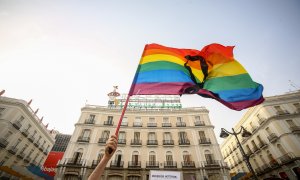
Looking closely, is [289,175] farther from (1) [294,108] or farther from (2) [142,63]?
(2) [142,63]

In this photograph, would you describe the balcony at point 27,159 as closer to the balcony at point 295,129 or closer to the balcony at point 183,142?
the balcony at point 183,142

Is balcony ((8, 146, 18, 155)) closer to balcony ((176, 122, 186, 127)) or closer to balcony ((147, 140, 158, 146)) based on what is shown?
balcony ((147, 140, 158, 146))

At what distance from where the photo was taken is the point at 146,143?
26922 millimetres

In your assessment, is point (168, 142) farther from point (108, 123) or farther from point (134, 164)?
point (108, 123)

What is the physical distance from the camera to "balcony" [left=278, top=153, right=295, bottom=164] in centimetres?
2343

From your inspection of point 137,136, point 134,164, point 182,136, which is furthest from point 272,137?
point 134,164

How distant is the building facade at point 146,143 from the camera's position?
23719 millimetres

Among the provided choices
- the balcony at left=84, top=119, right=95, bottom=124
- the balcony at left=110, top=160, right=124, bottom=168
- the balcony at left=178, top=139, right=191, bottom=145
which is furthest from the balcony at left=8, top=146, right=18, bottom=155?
the balcony at left=178, top=139, right=191, bottom=145

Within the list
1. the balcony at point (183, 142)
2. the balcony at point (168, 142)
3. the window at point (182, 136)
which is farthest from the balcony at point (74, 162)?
the window at point (182, 136)

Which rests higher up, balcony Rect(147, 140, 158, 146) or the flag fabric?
balcony Rect(147, 140, 158, 146)

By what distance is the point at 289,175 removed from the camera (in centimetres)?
2356

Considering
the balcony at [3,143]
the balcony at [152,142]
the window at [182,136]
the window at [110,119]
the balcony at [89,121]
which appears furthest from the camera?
the window at [110,119]

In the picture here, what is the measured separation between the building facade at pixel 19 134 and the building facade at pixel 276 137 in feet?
129

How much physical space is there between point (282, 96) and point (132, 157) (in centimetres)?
2802
